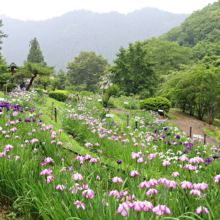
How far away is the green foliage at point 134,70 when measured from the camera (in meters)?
22.2

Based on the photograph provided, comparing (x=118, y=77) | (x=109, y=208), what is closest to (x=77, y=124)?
(x=109, y=208)

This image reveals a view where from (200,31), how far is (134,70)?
36.1 m

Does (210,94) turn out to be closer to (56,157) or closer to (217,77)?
(217,77)

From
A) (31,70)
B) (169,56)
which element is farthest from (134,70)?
(169,56)

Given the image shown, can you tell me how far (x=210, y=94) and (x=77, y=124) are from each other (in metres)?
10.7

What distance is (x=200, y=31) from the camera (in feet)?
157

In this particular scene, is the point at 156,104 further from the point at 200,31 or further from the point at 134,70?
the point at 200,31

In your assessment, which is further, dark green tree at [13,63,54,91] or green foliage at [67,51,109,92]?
green foliage at [67,51,109,92]

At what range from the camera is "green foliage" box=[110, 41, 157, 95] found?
72.7 ft

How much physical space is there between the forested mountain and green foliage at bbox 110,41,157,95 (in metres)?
18.9

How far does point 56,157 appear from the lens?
3.35 m

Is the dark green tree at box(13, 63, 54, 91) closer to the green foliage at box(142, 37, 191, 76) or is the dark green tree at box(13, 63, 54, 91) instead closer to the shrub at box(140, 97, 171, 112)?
the shrub at box(140, 97, 171, 112)

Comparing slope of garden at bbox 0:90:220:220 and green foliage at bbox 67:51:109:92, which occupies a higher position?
green foliage at bbox 67:51:109:92

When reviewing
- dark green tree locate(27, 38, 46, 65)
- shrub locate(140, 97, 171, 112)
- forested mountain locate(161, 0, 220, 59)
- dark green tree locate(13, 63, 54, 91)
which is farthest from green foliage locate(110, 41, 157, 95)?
dark green tree locate(27, 38, 46, 65)
